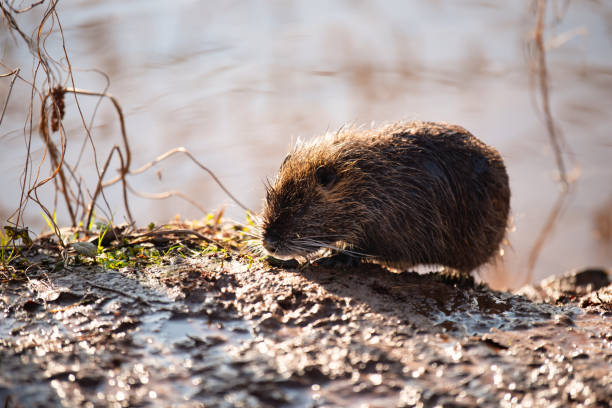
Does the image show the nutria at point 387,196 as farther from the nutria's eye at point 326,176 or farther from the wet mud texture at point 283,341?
the wet mud texture at point 283,341

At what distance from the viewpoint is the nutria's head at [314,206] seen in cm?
343

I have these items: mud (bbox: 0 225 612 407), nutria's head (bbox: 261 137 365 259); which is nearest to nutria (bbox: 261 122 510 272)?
nutria's head (bbox: 261 137 365 259)

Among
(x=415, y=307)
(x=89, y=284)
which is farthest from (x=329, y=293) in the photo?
(x=89, y=284)

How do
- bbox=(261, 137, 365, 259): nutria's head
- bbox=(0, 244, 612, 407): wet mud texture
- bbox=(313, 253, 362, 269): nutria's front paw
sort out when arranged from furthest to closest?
bbox=(313, 253, 362, 269): nutria's front paw < bbox=(261, 137, 365, 259): nutria's head < bbox=(0, 244, 612, 407): wet mud texture

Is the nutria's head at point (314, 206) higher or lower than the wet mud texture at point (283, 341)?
higher

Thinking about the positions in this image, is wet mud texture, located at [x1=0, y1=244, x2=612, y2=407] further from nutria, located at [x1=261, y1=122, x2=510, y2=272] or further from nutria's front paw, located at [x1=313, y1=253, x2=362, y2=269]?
nutria, located at [x1=261, y1=122, x2=510, y2=272]

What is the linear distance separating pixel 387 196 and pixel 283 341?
1.24 meters

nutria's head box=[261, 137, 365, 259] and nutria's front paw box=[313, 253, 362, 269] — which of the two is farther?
nutria's front paw box=[313, 253, 362, 269]

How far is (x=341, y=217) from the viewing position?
353 cm

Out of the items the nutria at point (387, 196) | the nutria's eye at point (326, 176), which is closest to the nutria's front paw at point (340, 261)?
the nutria at point (387, 196)

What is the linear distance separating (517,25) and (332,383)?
7705 millimetres

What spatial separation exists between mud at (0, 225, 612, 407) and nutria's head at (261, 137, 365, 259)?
0.18 m

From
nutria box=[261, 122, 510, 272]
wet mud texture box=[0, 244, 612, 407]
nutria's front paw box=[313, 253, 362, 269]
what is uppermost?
nutria box=[261, 122, 510, 272]

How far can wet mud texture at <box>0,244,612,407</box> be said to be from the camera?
2.34m
